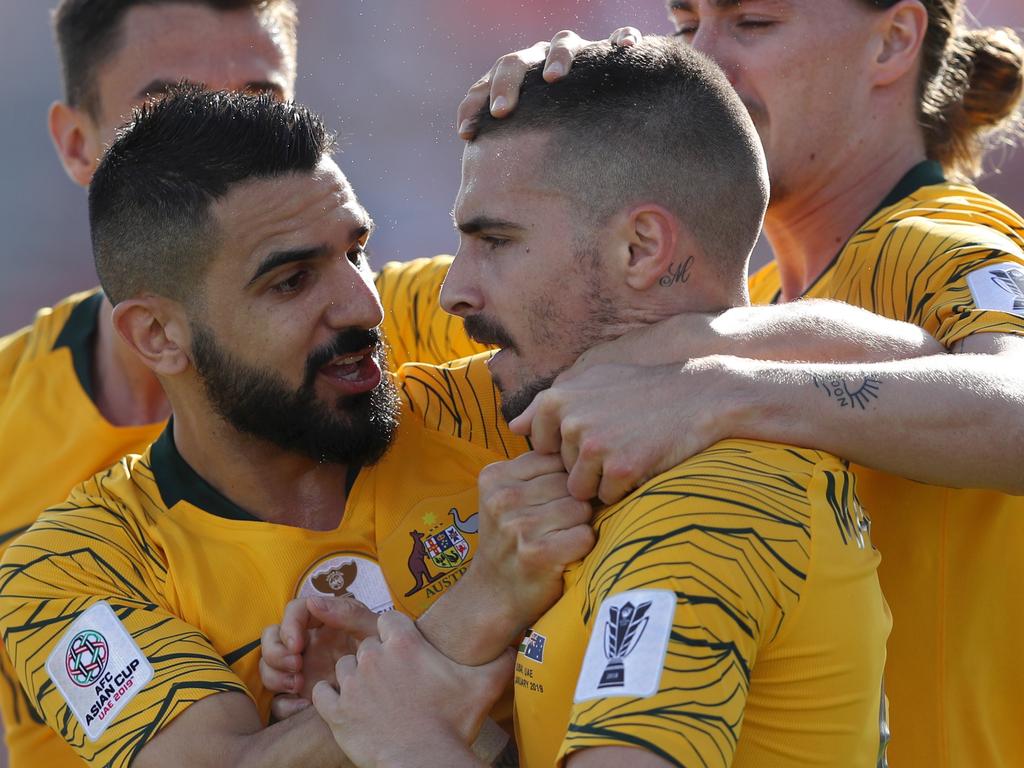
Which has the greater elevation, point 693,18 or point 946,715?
point 693,18

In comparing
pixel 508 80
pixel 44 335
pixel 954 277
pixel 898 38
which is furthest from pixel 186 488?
pixel 898 38

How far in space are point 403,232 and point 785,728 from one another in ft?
26.1

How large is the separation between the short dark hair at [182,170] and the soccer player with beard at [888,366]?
2.06 feet

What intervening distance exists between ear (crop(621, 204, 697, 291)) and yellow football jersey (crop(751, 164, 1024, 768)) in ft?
2.04

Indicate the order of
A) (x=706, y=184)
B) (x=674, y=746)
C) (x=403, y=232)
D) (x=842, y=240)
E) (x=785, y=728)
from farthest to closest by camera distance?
(x=403, y=232) → (x=842, y=240) → (x=706, y=184) → (x=785, y=728) → (x=674, y=746)

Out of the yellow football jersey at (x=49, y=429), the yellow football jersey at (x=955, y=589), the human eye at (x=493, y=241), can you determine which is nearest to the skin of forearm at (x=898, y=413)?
the yellow football jersey at (x=955, y=589)

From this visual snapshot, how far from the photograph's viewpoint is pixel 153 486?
2.92 m

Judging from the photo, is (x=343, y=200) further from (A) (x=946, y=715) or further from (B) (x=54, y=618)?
(A) (x=946, y=715)

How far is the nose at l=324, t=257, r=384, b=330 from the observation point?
2.97 metres

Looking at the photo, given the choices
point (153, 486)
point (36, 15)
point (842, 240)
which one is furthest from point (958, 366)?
point (36, 15)

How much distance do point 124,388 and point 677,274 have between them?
2468mm

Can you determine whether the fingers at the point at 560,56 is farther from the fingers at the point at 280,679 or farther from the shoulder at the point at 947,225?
the fingers at the point at 280,679

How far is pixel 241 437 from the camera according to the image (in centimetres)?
299

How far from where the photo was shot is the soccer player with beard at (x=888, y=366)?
217 cm
